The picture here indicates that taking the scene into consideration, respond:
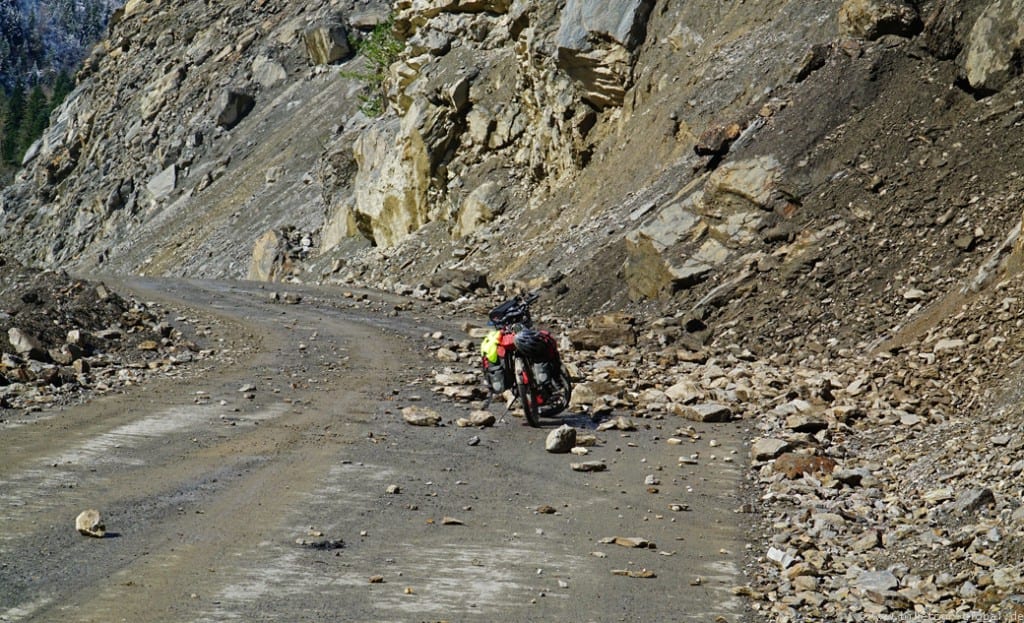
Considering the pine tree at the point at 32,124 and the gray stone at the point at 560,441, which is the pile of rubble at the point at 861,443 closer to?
the gray stone at the point at 560,441

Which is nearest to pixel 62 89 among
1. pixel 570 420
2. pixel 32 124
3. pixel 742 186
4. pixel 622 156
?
pixel 32 124

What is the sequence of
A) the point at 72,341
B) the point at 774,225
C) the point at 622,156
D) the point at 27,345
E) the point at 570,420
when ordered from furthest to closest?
the point at 622,156 → the point at 774,225 → the point at 72,341 → the point at 27,345 → the point at 570,420

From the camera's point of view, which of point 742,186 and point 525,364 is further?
point 742,186

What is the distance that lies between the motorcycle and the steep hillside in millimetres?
1697

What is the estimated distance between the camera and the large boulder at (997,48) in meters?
16.5

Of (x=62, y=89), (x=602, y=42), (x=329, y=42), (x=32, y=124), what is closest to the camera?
(x=602, y=42)

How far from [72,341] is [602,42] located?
1809 cm

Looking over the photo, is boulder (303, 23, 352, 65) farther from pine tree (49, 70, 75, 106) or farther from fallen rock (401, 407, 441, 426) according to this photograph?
pine tree (49, 70, 75, 106)

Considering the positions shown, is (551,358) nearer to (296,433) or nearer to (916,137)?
(296,433)

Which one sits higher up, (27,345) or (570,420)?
(27,345)

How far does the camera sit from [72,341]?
588 inches

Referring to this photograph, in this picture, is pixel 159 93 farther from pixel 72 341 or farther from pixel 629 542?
pixel 629 542

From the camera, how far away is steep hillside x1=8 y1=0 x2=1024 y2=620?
7438mm

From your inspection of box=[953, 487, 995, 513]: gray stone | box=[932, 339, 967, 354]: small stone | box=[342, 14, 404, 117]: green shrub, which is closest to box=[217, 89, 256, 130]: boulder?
box=[342, 14, 404, 117]: green shrub
